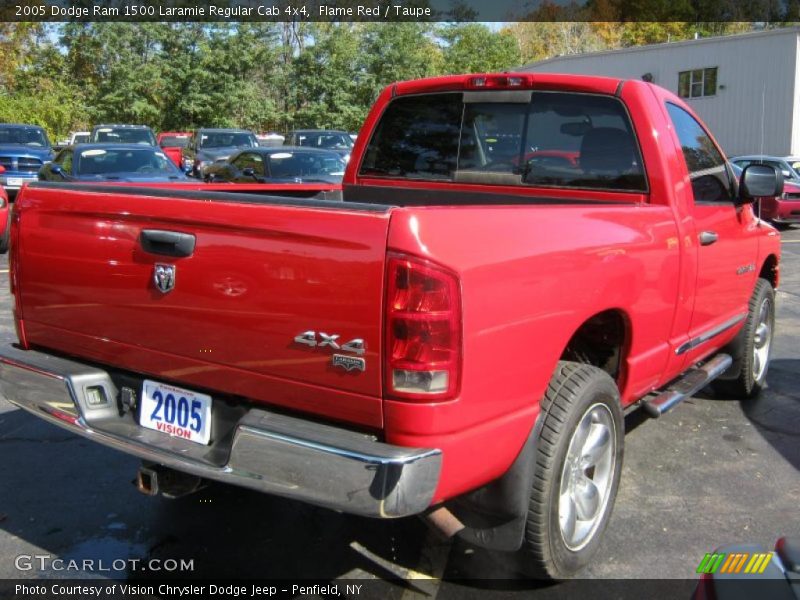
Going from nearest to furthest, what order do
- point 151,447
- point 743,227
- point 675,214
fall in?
point 151,447, point 675,214, point 743,227

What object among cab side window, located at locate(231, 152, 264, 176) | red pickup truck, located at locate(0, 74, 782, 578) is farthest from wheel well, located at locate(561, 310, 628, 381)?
cab side window, located at locate(231, 152, 264, 176)

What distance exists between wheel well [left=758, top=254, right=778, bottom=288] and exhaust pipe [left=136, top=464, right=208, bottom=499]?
4.13 meters

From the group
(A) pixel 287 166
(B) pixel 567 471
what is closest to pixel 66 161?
(A) pixel 287 166

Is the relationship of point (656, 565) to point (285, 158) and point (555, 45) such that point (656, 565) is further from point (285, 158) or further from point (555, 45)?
point (555, 45)

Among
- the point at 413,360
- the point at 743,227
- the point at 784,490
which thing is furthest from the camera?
the point at 743,227

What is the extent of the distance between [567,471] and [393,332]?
1136 millimetres

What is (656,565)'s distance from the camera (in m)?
3.36

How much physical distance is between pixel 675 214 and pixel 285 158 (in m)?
10.3

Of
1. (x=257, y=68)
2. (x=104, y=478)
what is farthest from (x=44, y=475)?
(x=257, y=68)

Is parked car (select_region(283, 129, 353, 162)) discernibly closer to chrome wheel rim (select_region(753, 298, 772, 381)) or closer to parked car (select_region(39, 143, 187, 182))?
parked car (select_region(39, 143, 187, 182))

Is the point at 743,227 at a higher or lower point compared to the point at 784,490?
higher

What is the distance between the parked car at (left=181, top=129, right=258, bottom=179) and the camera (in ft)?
71.1

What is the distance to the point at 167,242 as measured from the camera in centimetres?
283

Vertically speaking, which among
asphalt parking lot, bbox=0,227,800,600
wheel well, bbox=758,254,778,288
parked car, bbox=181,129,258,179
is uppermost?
parked car, bbox=181,129,258,179
